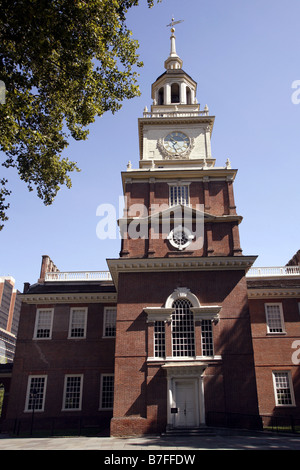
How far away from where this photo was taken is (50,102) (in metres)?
15.4

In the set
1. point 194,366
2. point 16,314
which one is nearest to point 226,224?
point 194,366

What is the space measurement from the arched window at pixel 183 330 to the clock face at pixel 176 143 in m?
11.6

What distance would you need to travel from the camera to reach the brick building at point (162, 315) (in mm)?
20250

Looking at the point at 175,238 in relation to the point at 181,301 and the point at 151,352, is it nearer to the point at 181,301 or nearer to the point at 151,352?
the point at 181,301

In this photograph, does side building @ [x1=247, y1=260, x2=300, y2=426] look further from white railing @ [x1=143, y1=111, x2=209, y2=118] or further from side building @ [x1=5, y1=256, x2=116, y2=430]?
white railing @ [x1=143, y1=111, x2=209, y2=118]

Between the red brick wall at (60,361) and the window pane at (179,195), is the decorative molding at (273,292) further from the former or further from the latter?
the red brick wall at (60,361)

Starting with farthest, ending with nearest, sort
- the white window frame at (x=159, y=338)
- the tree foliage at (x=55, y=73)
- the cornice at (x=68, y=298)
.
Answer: the cornice at (x=68, y=298), the white window frame at (x=159, y=338), the tree foliage at (x=55, y=73)

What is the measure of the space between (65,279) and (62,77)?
63.5ft

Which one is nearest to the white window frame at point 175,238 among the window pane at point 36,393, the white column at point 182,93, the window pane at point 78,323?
the window pane at point 78,323

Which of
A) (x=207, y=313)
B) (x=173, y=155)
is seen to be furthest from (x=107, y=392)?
(x=173, y=155)

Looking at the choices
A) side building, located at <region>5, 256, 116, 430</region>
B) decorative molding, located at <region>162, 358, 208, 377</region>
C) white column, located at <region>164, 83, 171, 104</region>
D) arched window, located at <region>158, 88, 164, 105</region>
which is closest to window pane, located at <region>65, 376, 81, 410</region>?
side building, located at <region>5, 256, 116, 430</region>

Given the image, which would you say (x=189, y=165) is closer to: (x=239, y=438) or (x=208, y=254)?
(x=208, y=254)

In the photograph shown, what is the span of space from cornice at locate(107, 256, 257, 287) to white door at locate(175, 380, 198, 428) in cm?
632

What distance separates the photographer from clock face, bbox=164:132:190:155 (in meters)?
28.2
